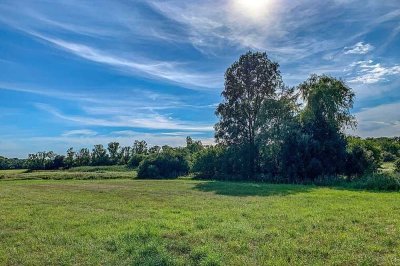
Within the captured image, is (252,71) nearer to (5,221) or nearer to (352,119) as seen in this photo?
(352,119)

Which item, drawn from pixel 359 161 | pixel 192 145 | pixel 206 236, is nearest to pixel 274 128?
pixel 359 161

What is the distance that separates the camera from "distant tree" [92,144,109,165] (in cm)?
13012

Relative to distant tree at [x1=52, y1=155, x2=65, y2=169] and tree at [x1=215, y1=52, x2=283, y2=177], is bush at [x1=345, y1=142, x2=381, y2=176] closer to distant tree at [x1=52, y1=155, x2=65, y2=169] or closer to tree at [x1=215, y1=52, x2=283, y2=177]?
tree at [x1=215, y1=52, x2=283, y2=177]

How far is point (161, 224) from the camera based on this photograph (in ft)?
51.4

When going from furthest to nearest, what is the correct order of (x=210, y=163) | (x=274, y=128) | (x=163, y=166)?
(x=163, y=166)
(x=210, y=163)
(x=274, y=128)

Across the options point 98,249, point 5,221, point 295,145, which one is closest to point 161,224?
point 98,249

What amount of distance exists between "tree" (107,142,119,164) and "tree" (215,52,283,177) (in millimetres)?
79617

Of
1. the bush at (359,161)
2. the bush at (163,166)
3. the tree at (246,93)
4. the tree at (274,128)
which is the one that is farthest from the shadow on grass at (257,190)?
the bush at (163,166)

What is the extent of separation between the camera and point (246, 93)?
2350 inches

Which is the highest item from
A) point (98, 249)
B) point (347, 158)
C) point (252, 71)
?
point (252, 71)

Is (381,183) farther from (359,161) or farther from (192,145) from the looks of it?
(192,145)

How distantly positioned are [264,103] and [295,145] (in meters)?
10.2

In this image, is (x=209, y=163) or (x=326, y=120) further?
(x=209, y=163)

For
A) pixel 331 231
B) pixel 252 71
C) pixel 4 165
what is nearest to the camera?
pixel 331 231
